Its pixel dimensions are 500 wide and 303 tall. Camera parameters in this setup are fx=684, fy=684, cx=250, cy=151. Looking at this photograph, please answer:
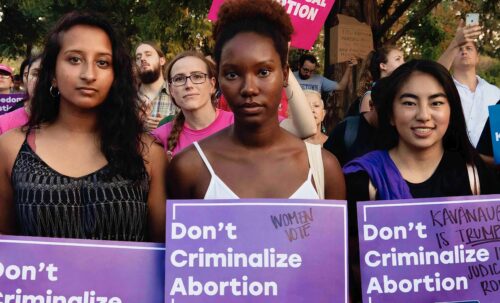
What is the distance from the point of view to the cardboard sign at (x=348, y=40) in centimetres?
895

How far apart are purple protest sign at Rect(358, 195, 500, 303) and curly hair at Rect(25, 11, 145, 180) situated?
961mm

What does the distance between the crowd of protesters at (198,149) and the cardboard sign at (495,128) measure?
39 centimetres

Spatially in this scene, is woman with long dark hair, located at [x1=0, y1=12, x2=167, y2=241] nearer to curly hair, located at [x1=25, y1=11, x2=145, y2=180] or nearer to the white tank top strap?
curly hair, located at [x1=25, y1=11, x2=145, y2=180]

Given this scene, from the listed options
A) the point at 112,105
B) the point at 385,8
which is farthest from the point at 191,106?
the point at 385,8

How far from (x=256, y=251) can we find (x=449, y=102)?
116 cm

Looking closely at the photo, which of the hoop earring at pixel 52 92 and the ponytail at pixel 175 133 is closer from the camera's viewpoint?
the hoop earring at pixel 52 92

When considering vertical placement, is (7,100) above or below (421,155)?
above

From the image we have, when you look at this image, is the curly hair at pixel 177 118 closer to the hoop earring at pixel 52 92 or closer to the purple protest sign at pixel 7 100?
the hoop earring at pixel 52 92

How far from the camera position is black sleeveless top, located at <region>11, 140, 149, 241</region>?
103 inches

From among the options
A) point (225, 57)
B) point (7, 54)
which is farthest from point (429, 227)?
point (7, 54)

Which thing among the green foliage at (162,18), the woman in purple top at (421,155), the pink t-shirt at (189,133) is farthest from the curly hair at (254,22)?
the green foliage at (162,18)

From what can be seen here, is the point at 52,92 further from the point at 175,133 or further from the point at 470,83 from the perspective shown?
the point at 470,83

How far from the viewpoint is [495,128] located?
141 inches

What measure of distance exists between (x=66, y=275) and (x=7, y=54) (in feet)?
66.0
